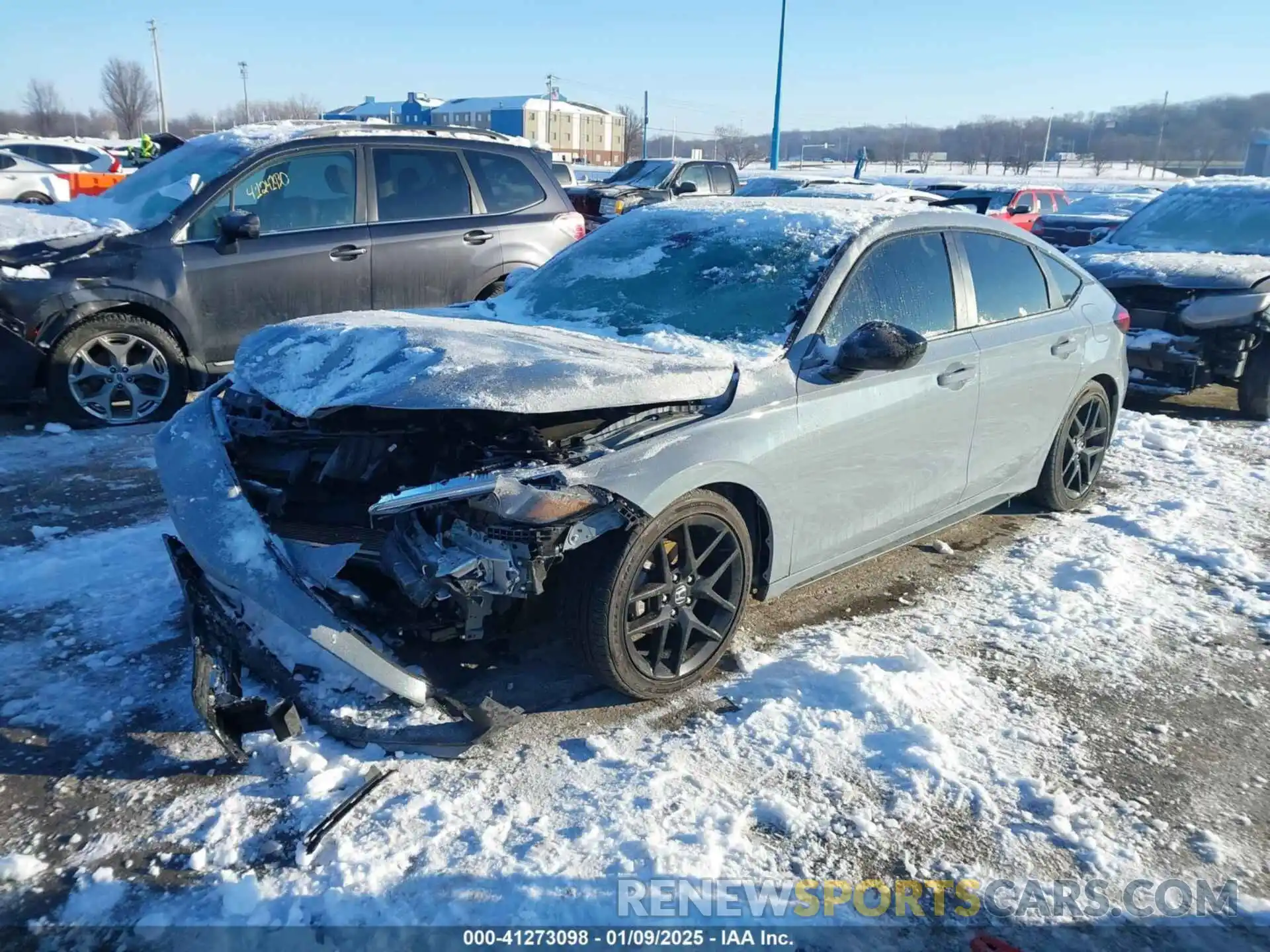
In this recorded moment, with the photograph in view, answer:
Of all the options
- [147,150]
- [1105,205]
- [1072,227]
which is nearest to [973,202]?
[1072,227]

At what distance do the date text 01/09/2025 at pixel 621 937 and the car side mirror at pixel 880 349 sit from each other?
200cm

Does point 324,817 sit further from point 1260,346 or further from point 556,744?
point 1260,346

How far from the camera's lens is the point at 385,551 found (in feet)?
9.77

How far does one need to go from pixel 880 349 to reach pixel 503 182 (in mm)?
4923

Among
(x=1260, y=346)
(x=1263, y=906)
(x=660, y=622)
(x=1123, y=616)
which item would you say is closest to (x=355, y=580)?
(x=660, y=622)

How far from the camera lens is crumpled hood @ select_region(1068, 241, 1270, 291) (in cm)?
725

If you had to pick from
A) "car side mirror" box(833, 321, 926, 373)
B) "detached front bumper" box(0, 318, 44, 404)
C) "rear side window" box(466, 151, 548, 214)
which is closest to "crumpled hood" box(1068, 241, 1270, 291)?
"rear side window" box(466, 151, 548, 214)

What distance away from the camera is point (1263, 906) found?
2.44 m

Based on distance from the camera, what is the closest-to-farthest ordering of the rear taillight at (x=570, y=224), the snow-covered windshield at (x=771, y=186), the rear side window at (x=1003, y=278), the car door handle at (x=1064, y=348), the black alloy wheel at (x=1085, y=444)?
1. the rear side window at (x=1003, y=278)
2. the car door handle at (x=1064, y=348)
3. the black alloy wheel at (x=1085, y=444)
4. the rear taillight at (x=570, y=224)
5. the snow-covered windshield at (x=771, y=186)

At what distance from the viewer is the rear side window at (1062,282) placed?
4.98 metres

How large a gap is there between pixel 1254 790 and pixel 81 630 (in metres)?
4.19

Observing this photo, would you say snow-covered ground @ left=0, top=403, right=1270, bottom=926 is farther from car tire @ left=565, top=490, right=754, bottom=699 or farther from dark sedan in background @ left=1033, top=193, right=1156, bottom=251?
dark sedan in background @ left=1033, top=193, right=1156, bottom=251

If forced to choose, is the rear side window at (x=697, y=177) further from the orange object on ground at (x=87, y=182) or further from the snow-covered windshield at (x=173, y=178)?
the snow-covered windshield at (x=173, y=178)

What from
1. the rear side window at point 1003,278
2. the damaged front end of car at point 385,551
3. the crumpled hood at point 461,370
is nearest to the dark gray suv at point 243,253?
the crumpled hood at point 461,370
